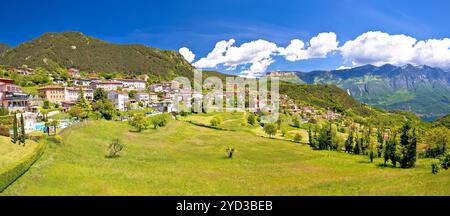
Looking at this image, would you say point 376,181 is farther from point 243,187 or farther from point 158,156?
point 158,156

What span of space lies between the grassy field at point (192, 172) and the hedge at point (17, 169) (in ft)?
2.11

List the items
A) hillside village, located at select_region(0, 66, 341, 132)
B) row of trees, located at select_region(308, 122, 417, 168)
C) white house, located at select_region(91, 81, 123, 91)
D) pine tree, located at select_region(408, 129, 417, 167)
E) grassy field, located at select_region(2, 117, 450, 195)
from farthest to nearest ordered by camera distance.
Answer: white house, located at select_region(91, 81, 123, 91) < hillside village, located at select_region(0, 66, 341, 132) < row of trees, located at select_region(308, 122, 417, 168) < pine tree, located at select_region(408, 129, 417, 167) < grassy field, located at select_region(2, 117, 450, 195)

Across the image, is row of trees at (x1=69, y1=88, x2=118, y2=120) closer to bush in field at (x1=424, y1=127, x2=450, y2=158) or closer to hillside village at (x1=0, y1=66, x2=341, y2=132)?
hillside village at (x1=0, y1=66, x2=341, y2=132)

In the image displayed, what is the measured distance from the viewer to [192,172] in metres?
41.6

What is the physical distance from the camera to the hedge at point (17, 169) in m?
28.4

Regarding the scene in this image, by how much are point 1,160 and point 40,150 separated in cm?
735

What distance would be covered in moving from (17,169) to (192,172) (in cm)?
2057

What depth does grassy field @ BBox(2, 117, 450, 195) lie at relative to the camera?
3222cm

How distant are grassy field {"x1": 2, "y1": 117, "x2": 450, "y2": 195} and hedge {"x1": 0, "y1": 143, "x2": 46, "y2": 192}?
25.3 inches

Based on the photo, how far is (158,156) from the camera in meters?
50.6

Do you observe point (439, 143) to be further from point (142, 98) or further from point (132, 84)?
point (132, 84)

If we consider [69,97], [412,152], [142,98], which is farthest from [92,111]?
[412,152]

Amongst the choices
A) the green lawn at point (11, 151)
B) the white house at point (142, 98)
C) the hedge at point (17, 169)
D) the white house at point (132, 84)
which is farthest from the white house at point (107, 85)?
the hedge at point (17, 169)

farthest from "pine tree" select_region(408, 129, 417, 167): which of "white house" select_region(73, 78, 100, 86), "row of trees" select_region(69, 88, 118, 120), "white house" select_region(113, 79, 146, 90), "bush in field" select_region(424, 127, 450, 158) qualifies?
"white house" select_region(73, 78, 100, 86)
